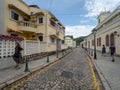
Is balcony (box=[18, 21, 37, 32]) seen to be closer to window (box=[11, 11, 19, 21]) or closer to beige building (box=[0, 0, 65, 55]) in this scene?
beige building (box=[0, 0, 65, 55])

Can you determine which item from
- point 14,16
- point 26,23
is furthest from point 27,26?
point 14,16

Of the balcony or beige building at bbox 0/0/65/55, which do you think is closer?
beige building at bbox 0/0/65/55

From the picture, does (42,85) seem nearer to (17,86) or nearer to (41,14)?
(17,86)

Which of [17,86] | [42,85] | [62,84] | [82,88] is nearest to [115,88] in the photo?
[82,88]

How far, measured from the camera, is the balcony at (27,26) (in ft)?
70.3

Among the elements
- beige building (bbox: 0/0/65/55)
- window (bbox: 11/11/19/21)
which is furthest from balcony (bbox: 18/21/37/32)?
window (bbox: 11/11/19/21)

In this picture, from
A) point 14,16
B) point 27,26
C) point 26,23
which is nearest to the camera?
point 14,16

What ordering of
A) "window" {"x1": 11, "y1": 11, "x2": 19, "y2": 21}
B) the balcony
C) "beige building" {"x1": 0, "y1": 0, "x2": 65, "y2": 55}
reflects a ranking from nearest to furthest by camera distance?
"beige building" {"x1": 0, "y1": 0, "x2": 65, "y2": 55} < "window" {"x1": 11, "y1": 11, "x2": 19, "y2": 21} < the balcony

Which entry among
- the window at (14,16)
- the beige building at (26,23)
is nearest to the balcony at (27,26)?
A: the beige building at (26,23)

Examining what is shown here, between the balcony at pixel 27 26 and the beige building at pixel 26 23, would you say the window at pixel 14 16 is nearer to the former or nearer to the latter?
the beige building at pixel 26 23

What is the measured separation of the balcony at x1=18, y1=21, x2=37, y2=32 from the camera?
2143 centimetres

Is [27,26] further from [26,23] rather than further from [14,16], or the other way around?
[14,16]

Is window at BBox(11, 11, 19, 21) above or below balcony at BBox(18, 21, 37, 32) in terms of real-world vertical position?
above

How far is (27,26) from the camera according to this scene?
22359 mm
